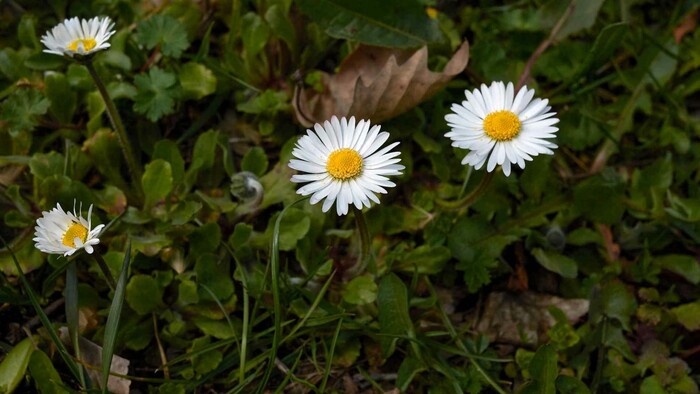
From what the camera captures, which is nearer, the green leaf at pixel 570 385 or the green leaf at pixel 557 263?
the green leaf at pixel 570 385

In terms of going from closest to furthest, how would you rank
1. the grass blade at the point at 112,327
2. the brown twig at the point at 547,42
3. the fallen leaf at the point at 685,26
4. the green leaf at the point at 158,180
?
the grass blade at the point at 112,327
the green leaf at the point at 158,180
the brown twig at the point at 547,42
the fallen leaf at the point at 685,26

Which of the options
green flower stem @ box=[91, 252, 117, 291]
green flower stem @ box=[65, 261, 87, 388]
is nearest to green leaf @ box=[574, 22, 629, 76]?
green flower stem @ box=[91, 252, 117, 291]

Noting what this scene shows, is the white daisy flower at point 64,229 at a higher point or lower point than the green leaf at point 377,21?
lower

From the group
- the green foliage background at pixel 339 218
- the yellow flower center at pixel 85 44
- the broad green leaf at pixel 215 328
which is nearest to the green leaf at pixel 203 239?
the green foliage background at pixel 339 218

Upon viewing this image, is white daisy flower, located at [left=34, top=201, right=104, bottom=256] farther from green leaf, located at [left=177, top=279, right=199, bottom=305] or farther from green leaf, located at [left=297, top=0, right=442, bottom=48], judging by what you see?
green leaf, located at [left=297, top=0, right=442, bottom=48]

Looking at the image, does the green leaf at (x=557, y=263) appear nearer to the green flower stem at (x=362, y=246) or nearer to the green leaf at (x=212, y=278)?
the green flower stem at (x=362, y=246)

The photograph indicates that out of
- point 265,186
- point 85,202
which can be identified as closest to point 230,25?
point 265,186
